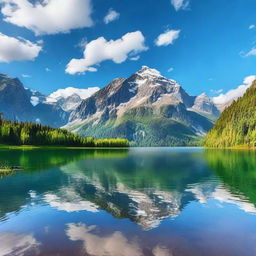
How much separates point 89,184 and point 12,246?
28549 mm

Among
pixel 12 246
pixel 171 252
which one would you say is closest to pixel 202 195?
pixel 171 252

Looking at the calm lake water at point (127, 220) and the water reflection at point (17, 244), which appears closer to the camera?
the water reflection at point (17, 244)

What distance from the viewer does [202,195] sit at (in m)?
39.5

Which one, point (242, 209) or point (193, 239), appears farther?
point (242, 209)

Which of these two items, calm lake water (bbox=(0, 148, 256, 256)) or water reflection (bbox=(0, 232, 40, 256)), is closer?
water reflection (bbox=(0, 232, 40, 256))

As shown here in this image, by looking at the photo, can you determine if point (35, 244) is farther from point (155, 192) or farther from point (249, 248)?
point (155, 192)

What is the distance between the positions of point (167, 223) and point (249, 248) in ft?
25.4

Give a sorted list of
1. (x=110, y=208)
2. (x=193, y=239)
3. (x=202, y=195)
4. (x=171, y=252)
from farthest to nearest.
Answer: (x=202, y=195), (x=110, y=208), (x=193, y=239), (x=171, y=252)

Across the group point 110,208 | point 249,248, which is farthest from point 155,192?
point 249,248

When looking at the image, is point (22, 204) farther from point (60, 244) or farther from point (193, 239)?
point (193, 239)

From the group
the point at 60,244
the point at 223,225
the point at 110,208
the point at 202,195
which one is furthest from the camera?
the point at 202,195

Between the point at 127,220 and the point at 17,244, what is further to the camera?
the point at 127,220

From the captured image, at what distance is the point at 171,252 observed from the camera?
18.7 m

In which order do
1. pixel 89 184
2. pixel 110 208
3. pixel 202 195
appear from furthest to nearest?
pixel 89 184, pixel 202 195, pixel 110 208
